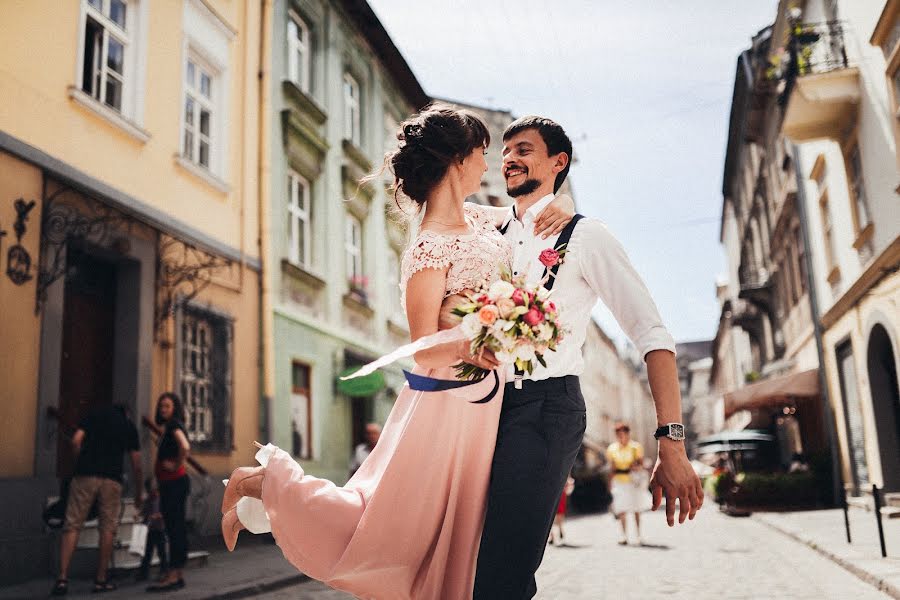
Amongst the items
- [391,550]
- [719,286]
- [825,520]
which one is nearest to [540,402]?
[391,550]

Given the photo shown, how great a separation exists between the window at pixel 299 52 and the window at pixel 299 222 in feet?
5.85

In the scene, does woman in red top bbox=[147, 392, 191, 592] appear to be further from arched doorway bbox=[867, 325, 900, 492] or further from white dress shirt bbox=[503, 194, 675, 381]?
arched doorway bbox=[867, 325, 900, 492]

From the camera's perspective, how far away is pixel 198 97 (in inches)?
514

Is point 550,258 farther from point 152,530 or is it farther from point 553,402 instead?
point 152,530

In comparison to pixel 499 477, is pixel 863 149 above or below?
above

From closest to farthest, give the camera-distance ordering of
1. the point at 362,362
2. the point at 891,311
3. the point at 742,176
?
the point at 891,311
the point at 362,362
the point at 742,176

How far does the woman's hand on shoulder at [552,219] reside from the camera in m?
2.76

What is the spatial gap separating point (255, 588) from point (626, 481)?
21.8 ft

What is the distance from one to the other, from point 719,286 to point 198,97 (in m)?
53.1

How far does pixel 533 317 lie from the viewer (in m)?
2.35

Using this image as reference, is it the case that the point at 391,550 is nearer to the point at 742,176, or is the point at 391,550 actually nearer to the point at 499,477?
the point at 499,477

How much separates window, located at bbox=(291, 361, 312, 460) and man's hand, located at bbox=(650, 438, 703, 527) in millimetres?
13234

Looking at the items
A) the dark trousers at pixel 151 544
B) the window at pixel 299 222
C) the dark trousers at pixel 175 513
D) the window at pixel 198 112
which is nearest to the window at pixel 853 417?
Result: the window at pixel 299 222

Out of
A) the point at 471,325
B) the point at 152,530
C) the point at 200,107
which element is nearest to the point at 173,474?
the point at 152,530
